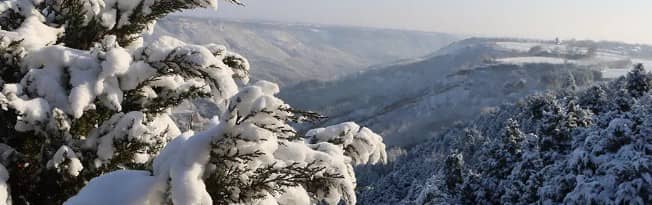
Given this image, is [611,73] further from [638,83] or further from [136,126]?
[136,126]

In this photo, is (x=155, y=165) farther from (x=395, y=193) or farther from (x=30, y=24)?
(x=395, y=193)

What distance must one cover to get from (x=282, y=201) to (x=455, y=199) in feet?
96.1

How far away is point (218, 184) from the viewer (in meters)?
3.26

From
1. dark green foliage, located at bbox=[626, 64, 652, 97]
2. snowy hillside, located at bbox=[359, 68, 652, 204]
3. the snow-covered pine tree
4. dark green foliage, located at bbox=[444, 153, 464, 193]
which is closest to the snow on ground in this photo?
snowy hillside, located at bbox=[359, 68, 652, 204]

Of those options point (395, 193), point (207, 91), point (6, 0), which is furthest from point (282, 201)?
point (395, 193)

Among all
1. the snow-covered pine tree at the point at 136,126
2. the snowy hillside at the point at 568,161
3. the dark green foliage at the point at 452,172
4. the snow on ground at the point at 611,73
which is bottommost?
the snow on ground at the point at 611,73

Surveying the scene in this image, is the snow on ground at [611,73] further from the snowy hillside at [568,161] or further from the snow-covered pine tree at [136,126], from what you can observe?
the snow-covered pine tree at [136,126]

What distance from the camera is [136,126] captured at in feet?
13.6

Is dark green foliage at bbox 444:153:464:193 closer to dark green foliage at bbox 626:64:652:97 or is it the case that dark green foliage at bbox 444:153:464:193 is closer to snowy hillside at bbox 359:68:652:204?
snowy hillside at bbox 359:68:652:204

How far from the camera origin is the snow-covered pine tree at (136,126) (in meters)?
2.91

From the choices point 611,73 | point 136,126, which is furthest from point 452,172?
point 611,73

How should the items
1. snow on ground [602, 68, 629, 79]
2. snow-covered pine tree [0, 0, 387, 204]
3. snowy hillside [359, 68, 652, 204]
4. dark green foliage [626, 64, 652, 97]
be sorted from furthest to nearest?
snow on ground [602, 68, 629, 79] < dark green foliage [626, 64, 652, 97] < snowy hillside [359, 68, 652, 204] < snow-covered pine tree [0, 0, 387, 204]

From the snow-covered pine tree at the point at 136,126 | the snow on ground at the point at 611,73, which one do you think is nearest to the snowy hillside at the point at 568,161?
the snow-covered pine tree at the point at 136,126

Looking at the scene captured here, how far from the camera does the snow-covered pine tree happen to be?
2906mm
